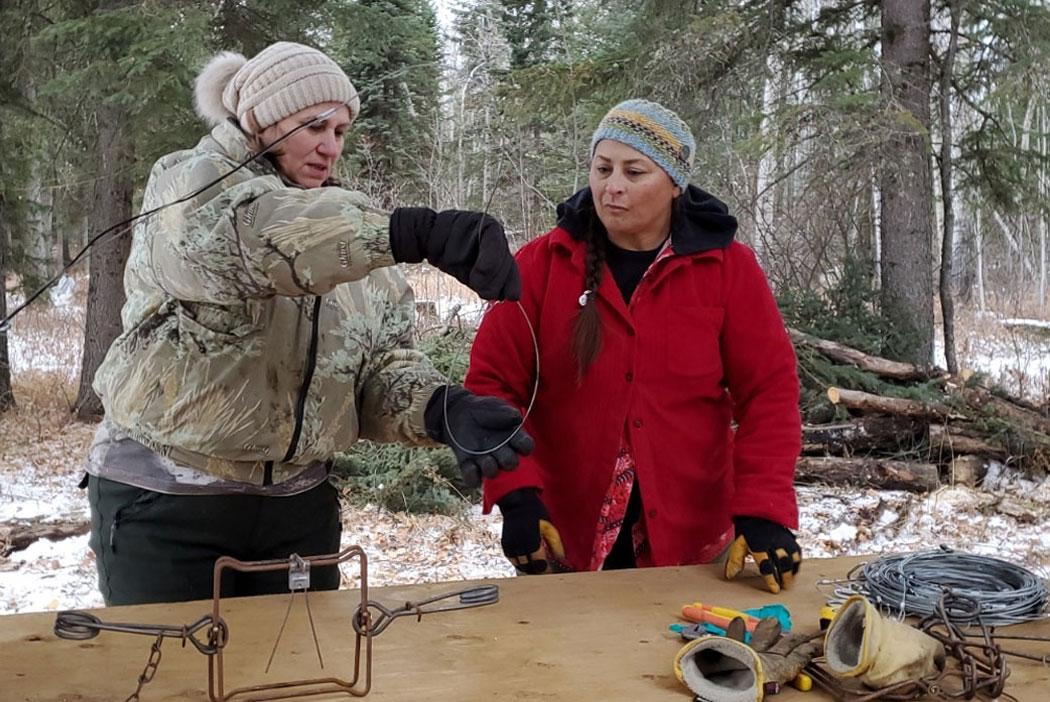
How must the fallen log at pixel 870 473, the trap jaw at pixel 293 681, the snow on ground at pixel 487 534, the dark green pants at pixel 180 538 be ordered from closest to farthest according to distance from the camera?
the trap jaw at pixel 293 681
the dark green pants at pixel 180 538
the snow on ground at pixel 487 534
the fallen log at pixel 870 473

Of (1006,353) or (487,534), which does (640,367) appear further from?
(1006,353)

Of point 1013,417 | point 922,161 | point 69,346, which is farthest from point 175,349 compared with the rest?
point 69,346

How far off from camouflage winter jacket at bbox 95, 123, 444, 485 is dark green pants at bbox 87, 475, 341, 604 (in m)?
0.08

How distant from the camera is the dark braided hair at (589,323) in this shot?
241 cm

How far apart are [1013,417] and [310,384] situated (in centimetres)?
557

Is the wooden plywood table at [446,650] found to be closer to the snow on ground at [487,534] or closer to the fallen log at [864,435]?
the snow on ground at [487,534]

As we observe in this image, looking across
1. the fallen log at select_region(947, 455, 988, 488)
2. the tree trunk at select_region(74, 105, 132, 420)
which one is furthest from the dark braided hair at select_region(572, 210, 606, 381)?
the tree trunk at select_region(74, 105, 132, 420)

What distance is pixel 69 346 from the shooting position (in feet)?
35.8

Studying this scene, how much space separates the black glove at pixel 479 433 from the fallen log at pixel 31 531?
382 centimetres

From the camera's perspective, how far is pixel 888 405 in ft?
20.7

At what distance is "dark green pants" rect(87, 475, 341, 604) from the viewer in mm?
2014

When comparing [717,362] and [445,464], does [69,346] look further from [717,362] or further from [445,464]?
[717,362]

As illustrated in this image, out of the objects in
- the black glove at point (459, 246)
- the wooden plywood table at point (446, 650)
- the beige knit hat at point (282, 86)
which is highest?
the beige knit hat at point (282, 86)

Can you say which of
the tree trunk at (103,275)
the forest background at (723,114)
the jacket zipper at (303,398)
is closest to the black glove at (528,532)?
the jacket zipper at (303,398)
